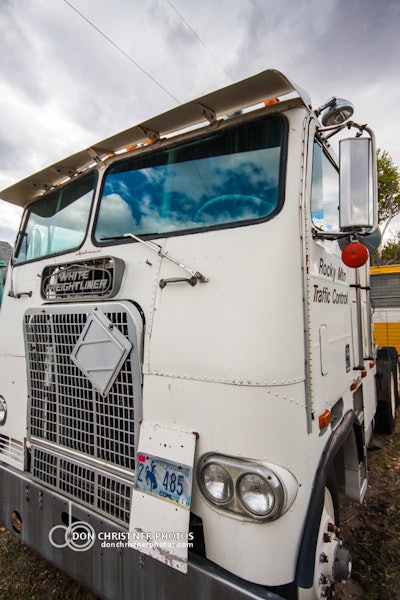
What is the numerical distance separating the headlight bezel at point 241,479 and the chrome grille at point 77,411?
0.47m

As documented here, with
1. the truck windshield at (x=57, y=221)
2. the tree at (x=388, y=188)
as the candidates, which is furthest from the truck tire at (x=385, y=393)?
the tree at (x=388, y=188)

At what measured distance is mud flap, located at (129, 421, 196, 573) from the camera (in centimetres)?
167

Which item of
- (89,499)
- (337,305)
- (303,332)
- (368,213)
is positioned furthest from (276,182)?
(89,499)

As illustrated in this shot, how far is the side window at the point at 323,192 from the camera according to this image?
7.04ft

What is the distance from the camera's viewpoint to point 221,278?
1.78 m

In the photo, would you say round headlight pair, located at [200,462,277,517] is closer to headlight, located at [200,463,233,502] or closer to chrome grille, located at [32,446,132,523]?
headlight, located at [200,463,233,502]

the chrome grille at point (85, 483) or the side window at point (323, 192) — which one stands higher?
the side window at point (323, 192)

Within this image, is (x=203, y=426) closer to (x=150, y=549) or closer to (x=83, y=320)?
(x=150, y=549)

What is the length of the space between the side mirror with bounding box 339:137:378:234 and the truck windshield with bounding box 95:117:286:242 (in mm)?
345

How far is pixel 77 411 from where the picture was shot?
2207mm

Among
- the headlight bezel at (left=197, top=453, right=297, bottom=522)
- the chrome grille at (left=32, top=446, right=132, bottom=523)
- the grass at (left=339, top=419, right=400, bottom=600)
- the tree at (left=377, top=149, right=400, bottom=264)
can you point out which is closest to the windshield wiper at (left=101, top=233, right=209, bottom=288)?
the headlight bezel at (left=197, top=453, right=297, bottom=522)

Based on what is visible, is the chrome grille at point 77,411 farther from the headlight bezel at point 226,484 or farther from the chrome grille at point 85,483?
the headlight bezel at point 226,484

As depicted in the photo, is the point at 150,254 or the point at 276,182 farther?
the point at 150,254

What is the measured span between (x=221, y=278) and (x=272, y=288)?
26cm
